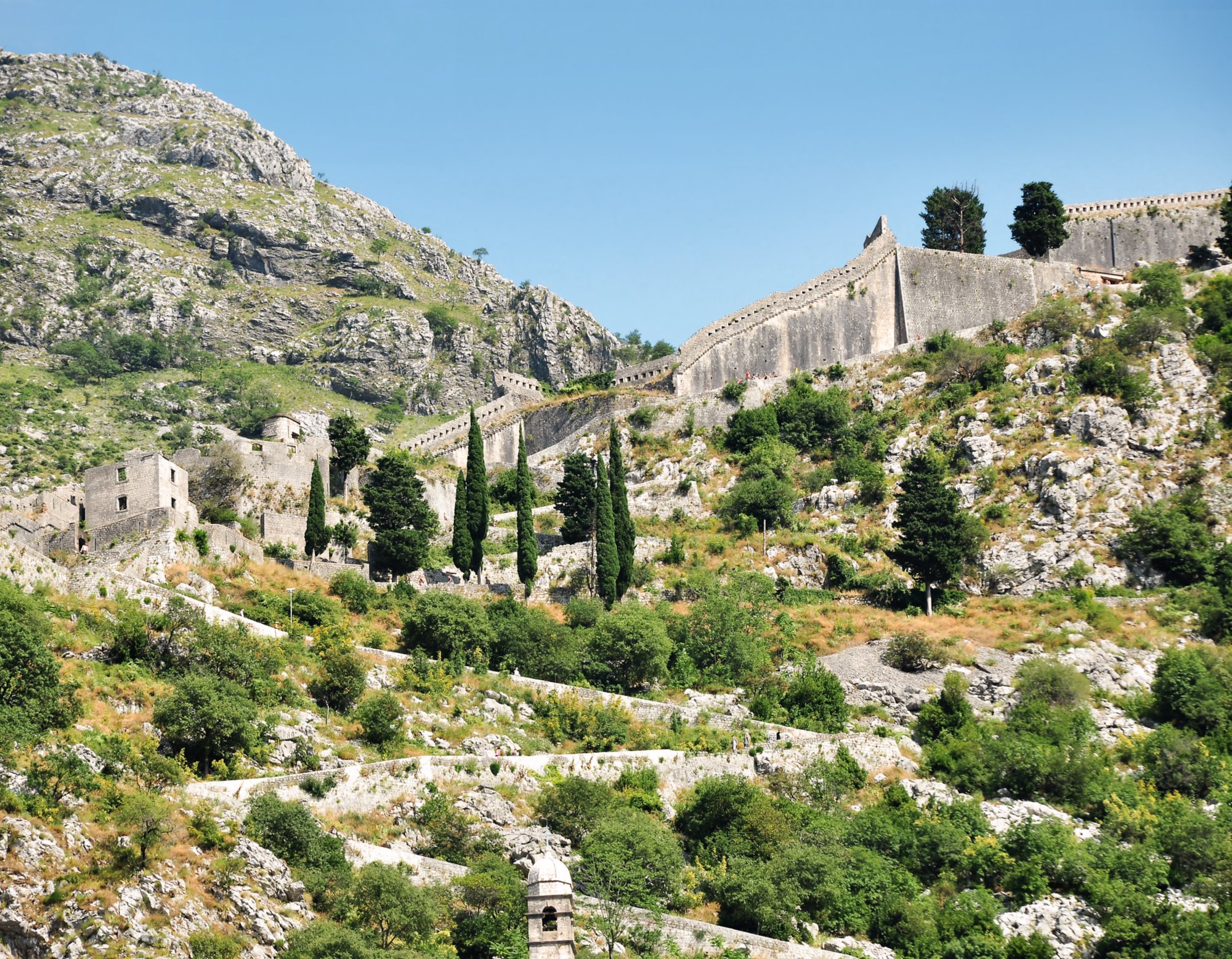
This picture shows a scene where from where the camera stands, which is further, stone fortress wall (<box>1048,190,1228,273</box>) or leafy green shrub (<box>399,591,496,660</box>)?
stone fortress wall (<box>1048,190,1228,273</box>)

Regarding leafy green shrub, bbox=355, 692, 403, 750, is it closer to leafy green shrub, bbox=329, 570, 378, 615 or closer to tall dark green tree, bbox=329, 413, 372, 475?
leafy green shrub, bbox=329, 570, 378, 615

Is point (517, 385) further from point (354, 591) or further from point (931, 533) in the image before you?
point (354, 591)

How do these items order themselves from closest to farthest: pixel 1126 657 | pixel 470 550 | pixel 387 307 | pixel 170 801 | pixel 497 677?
pixel 170 801
pixel 497 677
pixel 1126 657
pixel 470 550
pixel 387 307

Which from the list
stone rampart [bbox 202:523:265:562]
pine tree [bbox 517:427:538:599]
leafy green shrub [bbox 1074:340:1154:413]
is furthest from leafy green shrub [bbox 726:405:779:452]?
stone rampart [bbox 202:523:265:562]

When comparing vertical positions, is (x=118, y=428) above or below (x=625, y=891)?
above

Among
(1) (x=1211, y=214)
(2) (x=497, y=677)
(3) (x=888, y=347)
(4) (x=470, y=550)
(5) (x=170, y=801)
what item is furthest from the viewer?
(1) (x=1211, y=214)

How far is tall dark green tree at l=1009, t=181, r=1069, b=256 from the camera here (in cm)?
8519

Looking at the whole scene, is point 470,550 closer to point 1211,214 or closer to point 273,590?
point 273,590

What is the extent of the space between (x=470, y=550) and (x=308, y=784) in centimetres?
2227

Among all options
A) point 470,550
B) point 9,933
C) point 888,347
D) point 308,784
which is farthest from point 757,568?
point 9,933

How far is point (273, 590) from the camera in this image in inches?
2122

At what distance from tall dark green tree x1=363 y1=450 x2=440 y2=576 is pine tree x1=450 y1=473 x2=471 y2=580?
1546mm

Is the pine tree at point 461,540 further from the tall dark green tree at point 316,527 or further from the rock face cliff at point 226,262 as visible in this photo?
the rock face cliff at point 226,262

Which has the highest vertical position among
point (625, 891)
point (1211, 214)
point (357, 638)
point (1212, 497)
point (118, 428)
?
point (1211, 214)
